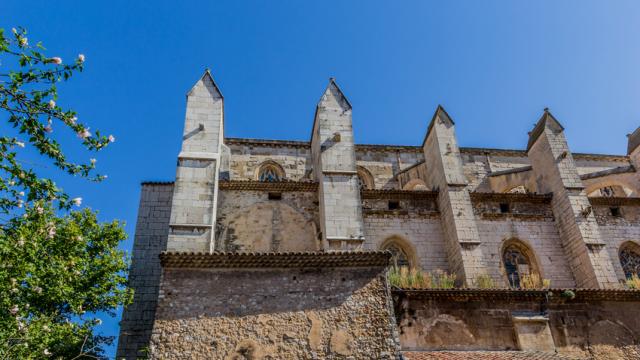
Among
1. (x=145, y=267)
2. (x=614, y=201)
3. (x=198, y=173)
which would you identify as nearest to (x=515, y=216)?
(x=614, y=201)

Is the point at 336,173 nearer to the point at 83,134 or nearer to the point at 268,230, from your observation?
the point at 268,230

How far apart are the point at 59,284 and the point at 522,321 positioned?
381 inches

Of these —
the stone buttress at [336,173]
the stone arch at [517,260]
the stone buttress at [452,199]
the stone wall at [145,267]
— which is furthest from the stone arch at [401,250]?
the stone wall at [145,267]

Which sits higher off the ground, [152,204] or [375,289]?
[152,204]

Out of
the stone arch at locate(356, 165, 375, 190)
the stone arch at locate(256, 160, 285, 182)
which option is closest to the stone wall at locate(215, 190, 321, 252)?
the stone arch at locate(256, 160, 285, 182)

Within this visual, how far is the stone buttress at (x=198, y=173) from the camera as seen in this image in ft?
38.7

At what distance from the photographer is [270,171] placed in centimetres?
1955

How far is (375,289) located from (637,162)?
1385 cm

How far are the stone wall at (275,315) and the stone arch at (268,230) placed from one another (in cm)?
455

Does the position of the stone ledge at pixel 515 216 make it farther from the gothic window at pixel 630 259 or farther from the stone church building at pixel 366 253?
the gothic window at pixel 630 259

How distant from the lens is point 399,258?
1427 centimetres

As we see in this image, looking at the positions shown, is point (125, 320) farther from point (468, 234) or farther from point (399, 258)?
point (468, 234)

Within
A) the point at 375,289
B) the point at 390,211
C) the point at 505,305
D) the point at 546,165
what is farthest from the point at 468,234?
the point at 375,289

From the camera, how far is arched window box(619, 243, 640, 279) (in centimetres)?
1488
